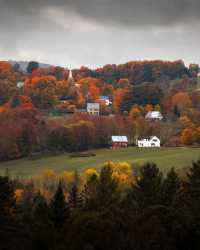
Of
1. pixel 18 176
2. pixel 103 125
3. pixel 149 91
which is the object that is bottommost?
pixel 18 176

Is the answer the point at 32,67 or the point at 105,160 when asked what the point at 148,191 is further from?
the point at 32,67

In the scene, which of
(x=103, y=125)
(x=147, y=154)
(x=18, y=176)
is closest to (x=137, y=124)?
(x=103, y=125)

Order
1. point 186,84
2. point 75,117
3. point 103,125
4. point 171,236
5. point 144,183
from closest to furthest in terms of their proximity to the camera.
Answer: point 171,236
point 144,183
point 103,125
point 75,117
point 186,84

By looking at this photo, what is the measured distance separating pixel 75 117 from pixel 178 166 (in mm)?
31242

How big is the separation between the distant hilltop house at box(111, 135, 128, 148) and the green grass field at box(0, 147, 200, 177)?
2.77 m

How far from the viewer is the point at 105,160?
61750mm

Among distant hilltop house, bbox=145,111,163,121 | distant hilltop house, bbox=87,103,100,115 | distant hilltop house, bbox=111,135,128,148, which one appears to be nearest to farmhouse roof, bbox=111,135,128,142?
distant hilltop house, bbox=111,135,128,148

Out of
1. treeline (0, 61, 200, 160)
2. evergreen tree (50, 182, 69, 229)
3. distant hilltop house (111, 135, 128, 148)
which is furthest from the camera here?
distant hilltop house (111, 135, 128, 148)

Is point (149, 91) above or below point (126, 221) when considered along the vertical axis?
above

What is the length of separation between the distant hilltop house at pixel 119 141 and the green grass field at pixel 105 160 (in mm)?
2766

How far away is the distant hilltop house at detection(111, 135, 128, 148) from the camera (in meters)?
72.6

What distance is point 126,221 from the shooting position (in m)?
21.0

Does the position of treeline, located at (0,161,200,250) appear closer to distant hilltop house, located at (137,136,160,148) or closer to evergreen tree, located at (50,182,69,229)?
evergreen tree, located at (50,182,69,229)

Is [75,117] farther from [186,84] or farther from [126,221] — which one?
[126,221]
